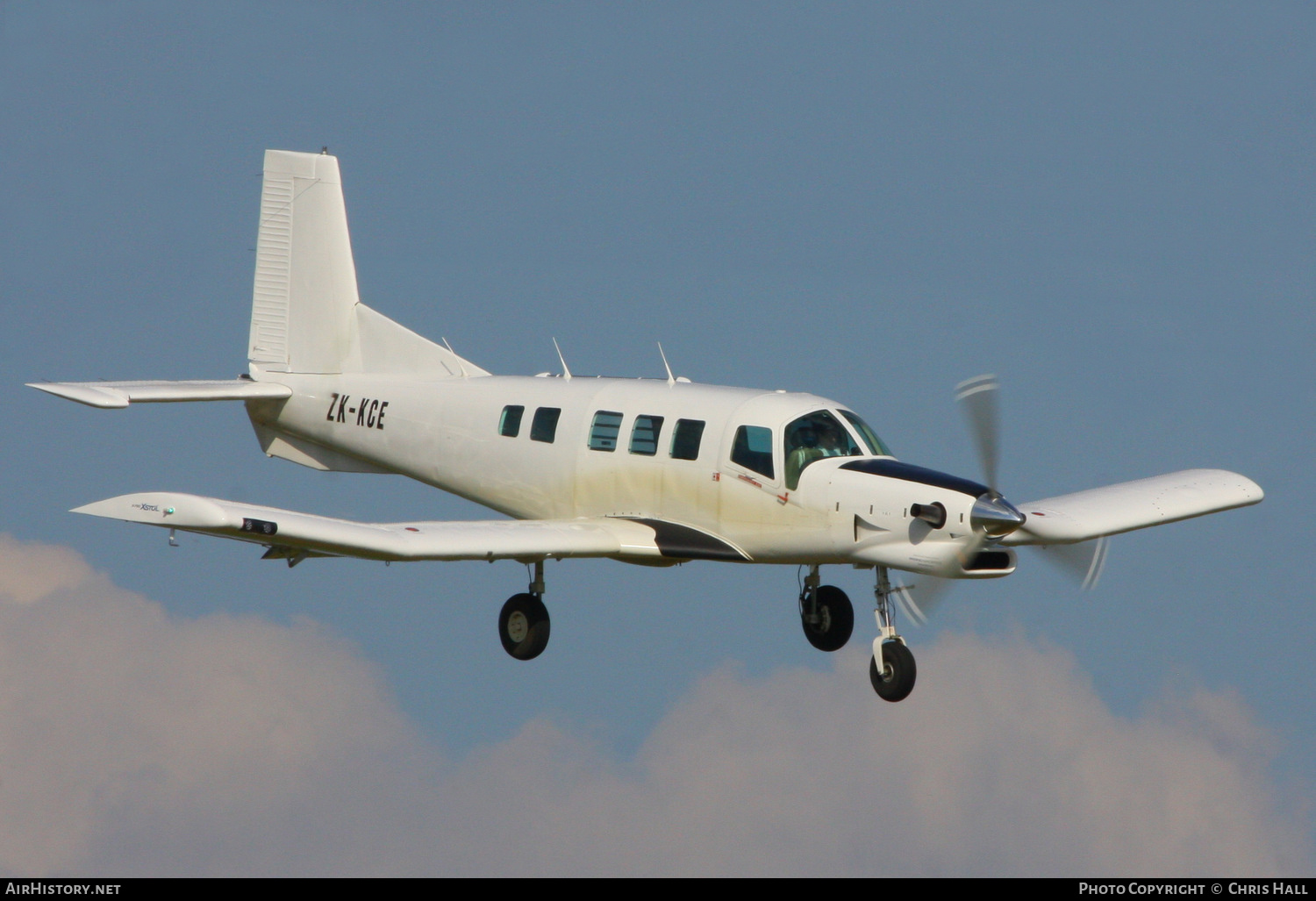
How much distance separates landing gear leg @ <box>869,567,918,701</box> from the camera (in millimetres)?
21297

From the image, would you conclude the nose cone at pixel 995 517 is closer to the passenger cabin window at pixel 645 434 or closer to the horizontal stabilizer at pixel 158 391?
the passenger cabin window at pixel 645 434

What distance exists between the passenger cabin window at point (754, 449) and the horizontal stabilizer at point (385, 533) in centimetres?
157

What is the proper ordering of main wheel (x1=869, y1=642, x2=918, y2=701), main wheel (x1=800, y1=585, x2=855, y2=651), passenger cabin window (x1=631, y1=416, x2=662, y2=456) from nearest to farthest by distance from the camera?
main wheel (x1=869, y1=642, x2=918, y2=701), passenger cabin window (x1=631, y1=416, x2=662, y2=456), main wheel (x1=800, y1=585, x2=855, y2=651)

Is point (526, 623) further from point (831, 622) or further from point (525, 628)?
point (831, 622)

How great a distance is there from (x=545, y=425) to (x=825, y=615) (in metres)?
4.37

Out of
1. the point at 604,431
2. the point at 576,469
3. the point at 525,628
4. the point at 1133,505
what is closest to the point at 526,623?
the point at 525,628

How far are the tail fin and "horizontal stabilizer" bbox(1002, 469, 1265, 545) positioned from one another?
34.4ft

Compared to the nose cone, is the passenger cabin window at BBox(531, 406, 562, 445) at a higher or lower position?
higher

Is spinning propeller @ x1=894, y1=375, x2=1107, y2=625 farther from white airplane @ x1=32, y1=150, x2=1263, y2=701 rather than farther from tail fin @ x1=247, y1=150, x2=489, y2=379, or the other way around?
tail fin @ x1=247, y1=150, x2=489, y2=379

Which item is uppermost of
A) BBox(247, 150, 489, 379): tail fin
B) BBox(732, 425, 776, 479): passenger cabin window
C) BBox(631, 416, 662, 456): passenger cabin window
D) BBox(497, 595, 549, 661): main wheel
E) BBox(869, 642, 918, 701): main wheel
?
BBox(247, 150, 489, 379): tail fin

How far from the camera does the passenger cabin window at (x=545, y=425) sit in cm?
2422

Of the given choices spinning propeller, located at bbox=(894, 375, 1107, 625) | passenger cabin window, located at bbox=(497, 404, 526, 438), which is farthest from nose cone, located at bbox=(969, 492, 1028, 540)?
passenger cabin window, located at bbox=(497, 404, 526, 438)

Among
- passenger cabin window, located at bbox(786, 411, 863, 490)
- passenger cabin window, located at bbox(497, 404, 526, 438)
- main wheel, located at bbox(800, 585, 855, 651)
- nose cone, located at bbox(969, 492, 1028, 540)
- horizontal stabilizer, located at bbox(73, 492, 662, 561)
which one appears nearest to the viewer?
horizontal stabilizer, located at bbox(73, 492, 662, 561)

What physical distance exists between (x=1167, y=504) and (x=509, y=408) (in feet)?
28.4
